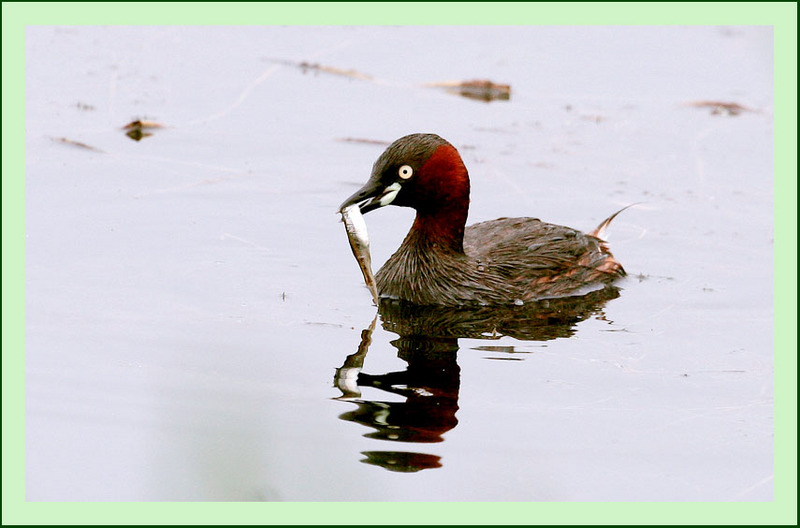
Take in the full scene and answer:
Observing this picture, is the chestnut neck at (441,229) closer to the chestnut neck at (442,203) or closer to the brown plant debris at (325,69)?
the chestnut neck at (442,203)

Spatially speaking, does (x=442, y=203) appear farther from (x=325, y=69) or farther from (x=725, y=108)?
(x=725, y=108)

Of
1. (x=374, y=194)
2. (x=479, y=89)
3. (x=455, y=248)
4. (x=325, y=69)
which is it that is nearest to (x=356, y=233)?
(x=374, y=194)

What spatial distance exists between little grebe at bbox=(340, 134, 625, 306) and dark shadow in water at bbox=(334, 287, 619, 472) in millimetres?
114

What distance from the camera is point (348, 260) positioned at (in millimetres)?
9859

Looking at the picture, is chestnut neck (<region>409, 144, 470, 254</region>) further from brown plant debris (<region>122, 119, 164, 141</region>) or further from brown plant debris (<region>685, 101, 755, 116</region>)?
brown plant debris (<region>685, 101, 755, 116</region>)

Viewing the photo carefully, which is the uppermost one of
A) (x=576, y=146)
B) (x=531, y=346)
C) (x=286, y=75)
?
(x=286, y=75)

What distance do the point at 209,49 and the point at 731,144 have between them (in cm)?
607

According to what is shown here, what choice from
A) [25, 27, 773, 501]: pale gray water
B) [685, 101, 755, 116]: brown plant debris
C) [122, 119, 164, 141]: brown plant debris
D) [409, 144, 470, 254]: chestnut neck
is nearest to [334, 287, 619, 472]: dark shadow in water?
[25, 27, 773, 501]: pale gray water

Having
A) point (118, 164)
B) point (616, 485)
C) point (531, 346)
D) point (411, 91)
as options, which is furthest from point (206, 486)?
point (411, 91)

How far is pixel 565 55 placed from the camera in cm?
1531

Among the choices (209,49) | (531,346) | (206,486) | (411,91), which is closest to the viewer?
(206,486)

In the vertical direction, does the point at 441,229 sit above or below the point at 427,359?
above

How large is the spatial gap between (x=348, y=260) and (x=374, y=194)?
4.33 ft

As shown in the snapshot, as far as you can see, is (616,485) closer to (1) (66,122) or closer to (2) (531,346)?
(2) (531,346)
